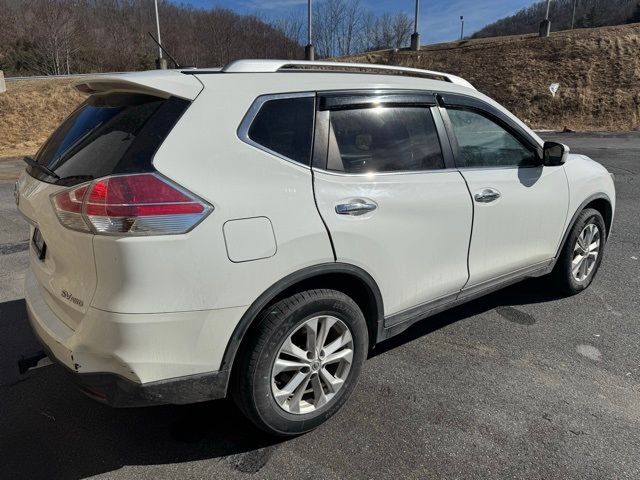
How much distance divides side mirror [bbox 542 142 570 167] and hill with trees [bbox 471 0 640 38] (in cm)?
7159

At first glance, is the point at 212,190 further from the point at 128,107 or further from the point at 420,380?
the point at 420,380

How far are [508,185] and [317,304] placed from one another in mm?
1741

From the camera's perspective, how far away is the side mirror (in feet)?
11.9

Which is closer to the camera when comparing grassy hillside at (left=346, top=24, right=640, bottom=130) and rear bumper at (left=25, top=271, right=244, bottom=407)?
rear bumper at (left=25, top=271, right=244, bottom=407)

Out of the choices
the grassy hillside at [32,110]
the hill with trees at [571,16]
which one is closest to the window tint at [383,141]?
the grassy hillside at [32,110]

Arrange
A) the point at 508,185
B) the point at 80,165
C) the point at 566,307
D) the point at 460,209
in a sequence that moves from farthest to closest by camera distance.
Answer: the point at 566,307
the point at 508,185
the point at 460,209
the point at 80,165

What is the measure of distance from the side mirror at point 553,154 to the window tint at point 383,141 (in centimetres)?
113


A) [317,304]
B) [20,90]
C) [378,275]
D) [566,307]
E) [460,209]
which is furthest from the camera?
[20,90]

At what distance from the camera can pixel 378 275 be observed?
2.65 m

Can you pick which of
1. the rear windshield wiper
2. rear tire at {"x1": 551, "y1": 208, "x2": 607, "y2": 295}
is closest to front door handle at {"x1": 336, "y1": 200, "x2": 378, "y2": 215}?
the rear windshield wiper

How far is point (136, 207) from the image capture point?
194cm

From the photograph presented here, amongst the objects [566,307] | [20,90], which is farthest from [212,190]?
[20,90]

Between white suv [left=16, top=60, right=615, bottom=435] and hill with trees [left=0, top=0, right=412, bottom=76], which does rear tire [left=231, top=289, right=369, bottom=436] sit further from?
hill with trees [left=0, top=0, right=412, bottom=76]

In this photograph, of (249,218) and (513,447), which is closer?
(249,218)
